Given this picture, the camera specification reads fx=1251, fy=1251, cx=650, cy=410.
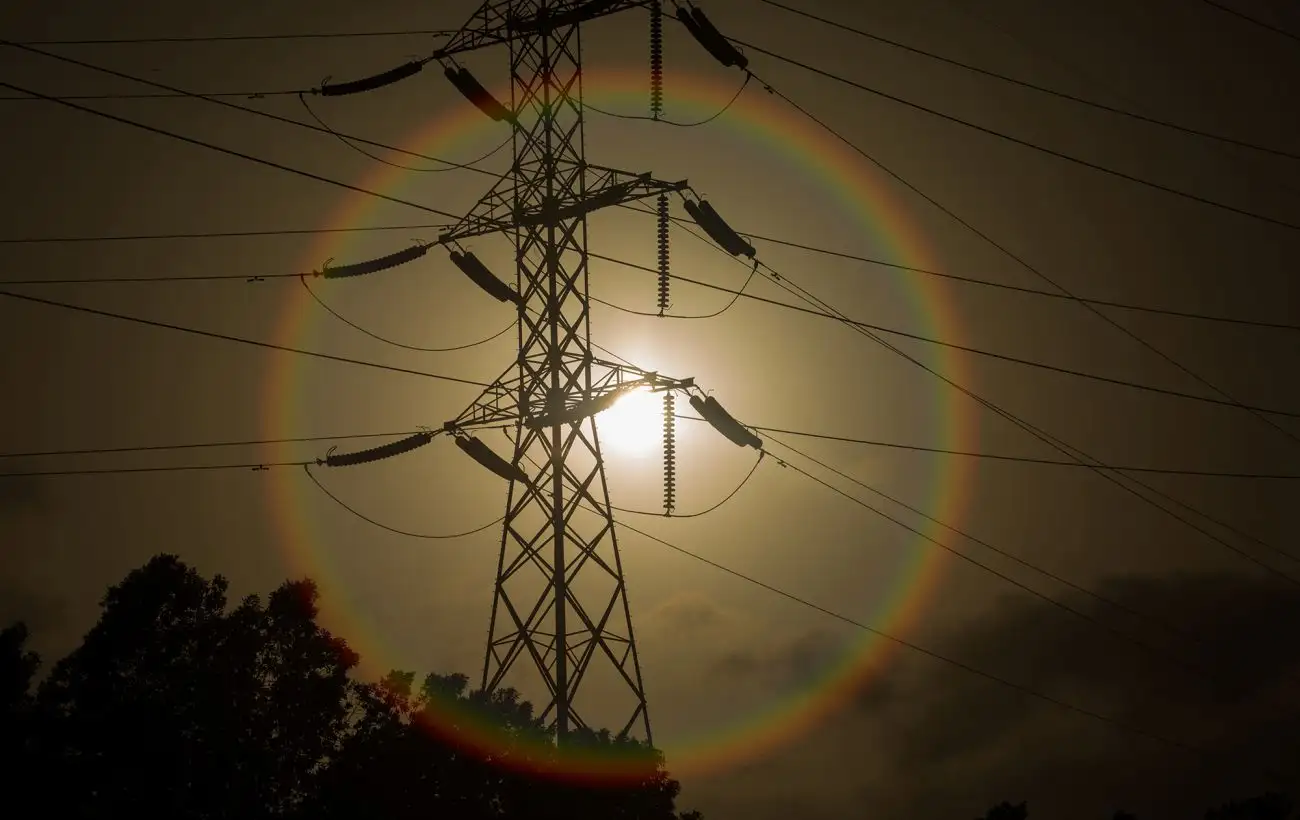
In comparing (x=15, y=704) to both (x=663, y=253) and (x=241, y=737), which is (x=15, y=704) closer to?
(x=241, y=737)

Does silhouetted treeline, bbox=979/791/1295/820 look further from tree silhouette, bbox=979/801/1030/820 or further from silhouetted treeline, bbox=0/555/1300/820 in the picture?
silhouetted treeline, bbox=0/555/1300/820

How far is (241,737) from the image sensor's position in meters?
43.2

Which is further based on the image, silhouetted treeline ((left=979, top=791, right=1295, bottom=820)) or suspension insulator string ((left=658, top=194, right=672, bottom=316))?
silhouetted treeline ((left=979, top=791, right=1295, bottom=820))

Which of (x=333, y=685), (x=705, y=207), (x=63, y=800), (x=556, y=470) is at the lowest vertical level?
(x=63, y=800)

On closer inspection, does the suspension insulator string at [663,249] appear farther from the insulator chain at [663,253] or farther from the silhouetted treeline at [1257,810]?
the silhouetted treeline at [1257,810]

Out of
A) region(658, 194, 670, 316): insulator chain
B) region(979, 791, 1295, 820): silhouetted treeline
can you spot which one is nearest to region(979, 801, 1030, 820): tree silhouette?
region(979, 791, 1295, 820): silhouetted treeline

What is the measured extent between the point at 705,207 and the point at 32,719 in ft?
87.0

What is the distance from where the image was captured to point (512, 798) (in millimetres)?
32812

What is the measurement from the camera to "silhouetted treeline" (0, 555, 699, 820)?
3425 cm

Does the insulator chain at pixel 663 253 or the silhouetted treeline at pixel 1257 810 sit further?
the silhouetted treeline at pixel 1257 810

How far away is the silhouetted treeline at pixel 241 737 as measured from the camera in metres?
34.2

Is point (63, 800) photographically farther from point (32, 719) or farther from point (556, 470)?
point (556, 470)

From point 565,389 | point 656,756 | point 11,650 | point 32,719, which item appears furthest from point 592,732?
point 11,650

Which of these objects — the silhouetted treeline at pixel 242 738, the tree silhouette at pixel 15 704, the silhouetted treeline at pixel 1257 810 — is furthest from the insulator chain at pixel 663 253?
the silhouetted treeline at pixel 1257 810
